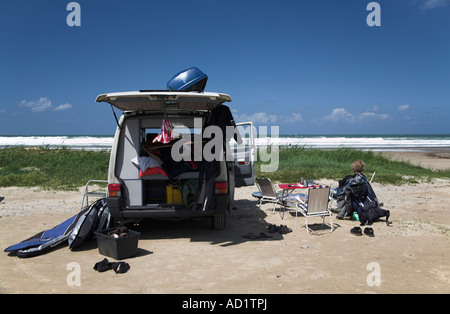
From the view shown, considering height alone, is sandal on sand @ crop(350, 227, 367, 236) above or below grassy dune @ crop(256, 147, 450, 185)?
below

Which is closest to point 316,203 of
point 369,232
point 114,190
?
point 369,232

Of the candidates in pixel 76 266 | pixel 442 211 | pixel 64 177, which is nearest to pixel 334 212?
pixel 442 211

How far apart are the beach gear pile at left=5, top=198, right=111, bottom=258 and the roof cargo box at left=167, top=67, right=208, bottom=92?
2.45 m

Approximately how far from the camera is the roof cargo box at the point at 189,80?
6.46 metres

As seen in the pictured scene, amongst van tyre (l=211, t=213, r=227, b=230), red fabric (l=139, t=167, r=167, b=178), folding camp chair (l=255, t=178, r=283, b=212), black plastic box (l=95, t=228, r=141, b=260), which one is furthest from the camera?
folding camp chair (l=255, t=178, r=283, b=212)

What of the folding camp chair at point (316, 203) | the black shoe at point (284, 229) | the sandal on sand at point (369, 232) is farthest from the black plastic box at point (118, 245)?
the sandal on sand at point (369, 232)

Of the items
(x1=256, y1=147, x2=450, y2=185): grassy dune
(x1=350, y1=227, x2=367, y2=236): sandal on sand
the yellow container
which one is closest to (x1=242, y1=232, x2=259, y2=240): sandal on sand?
the yellow container

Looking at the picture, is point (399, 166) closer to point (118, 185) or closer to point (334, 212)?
point (334, 212)

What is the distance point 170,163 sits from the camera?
19.5 feet

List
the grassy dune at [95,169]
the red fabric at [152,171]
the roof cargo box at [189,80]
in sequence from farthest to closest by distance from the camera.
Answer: the grassy dune at [95,169], the roof cargo box at [189,80], the red fabric at [152,171]

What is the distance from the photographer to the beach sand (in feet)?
12.8

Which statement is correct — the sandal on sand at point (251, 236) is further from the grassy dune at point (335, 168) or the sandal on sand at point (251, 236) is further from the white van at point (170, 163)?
the grassy dune at point (335, 168)

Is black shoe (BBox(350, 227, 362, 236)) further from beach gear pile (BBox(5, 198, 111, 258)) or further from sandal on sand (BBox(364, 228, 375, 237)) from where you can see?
beach gear pile (BBox(5, 198, 111, 258))

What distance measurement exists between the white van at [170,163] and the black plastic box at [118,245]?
0.55 meters
